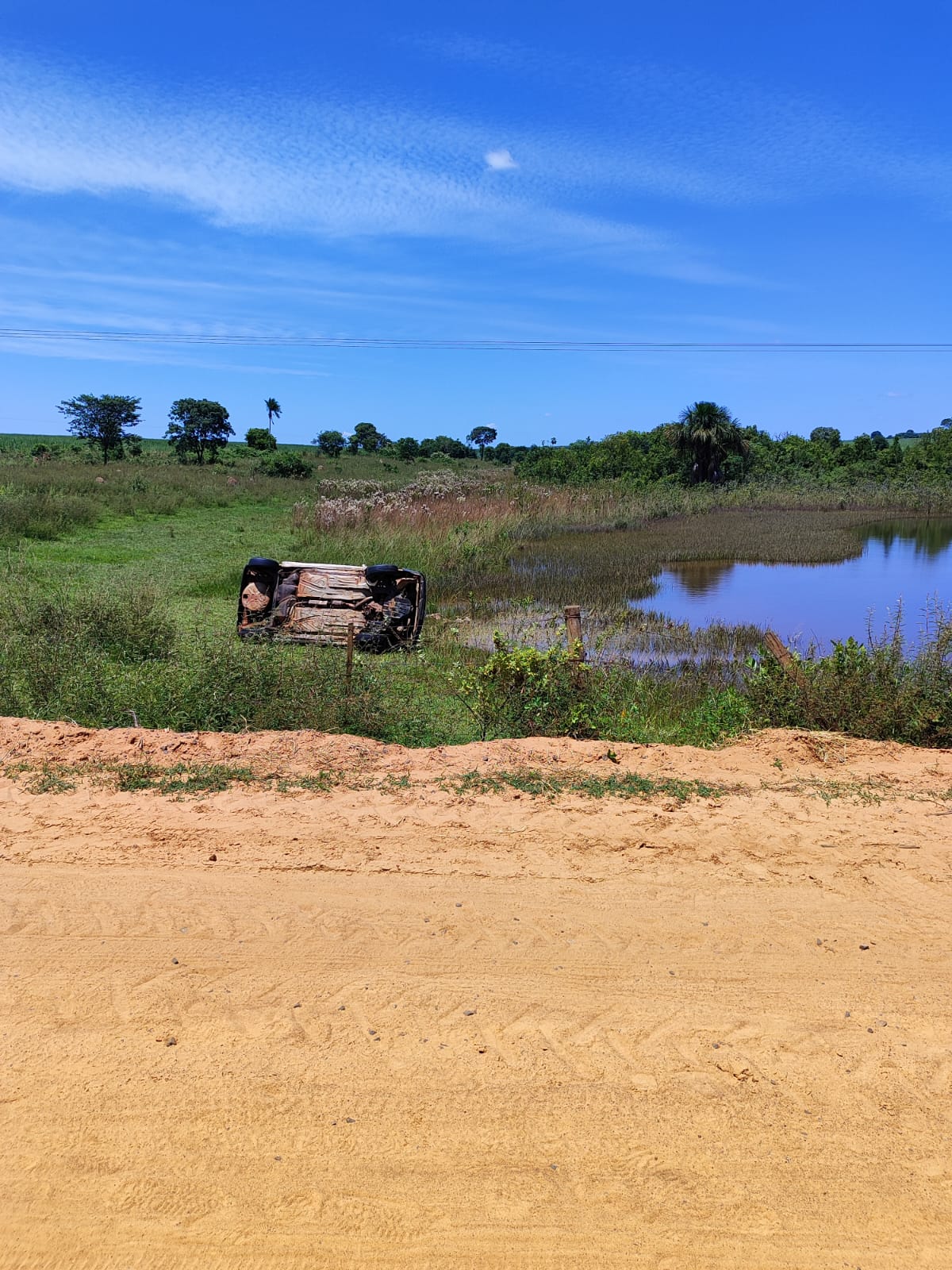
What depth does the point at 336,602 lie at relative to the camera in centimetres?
1162

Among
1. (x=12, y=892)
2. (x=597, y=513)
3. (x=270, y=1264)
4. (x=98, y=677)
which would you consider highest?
(x=597, y=513)

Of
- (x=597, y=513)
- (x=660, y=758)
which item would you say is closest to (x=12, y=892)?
(x=660, y=758)

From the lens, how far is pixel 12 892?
436 centimetres

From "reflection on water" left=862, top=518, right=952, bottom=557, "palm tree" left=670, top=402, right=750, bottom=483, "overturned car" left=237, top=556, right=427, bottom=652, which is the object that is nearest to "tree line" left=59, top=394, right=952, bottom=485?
"palm tree" left=670, top=402, right=750, bottom=483

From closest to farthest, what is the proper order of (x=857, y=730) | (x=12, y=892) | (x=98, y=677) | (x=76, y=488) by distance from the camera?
(x=12, y=892), (x=857, y=730), (x=98, y=677), (x=76, y=488)

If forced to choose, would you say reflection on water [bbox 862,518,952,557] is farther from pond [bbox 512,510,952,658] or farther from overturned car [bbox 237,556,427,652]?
overturned car [bbox 237,556,427,652]

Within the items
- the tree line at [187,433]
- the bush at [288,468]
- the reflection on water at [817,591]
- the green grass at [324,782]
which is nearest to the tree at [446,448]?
the tree line at [187,433]

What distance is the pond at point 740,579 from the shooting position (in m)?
14.2

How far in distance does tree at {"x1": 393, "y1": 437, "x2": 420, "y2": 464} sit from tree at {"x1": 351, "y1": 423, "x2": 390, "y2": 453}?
4.03 m

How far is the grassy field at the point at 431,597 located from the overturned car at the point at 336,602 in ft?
1.76

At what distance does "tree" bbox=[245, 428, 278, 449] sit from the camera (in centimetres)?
6262

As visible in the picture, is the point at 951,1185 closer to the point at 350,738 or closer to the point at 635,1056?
the point at 635,1056

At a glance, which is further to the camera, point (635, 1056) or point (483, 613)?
point (483, 613)

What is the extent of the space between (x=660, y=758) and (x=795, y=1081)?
323cm
